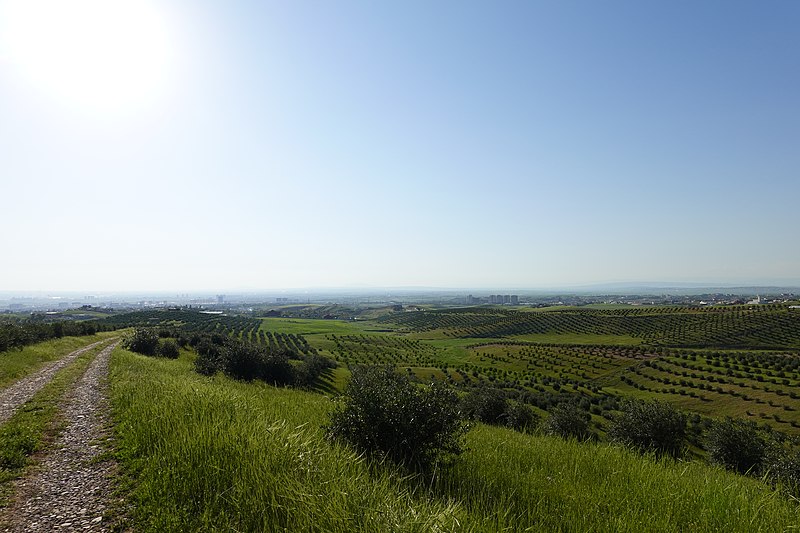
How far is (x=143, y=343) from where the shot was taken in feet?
143

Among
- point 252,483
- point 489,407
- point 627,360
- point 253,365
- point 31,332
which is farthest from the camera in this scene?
point 627,360

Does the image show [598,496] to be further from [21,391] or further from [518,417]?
[518,417]

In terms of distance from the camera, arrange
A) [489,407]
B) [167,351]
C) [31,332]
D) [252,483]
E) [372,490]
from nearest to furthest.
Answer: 1. [372,490]
2. [252,483]
3. [489,407]
4. [31,332]
5. [167,351]

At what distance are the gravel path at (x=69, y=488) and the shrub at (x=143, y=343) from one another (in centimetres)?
3838

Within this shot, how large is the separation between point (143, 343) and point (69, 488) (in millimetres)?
44661

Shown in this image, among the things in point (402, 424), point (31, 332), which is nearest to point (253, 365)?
point (31, 332)

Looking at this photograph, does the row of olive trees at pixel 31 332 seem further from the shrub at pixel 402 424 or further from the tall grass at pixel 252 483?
the shrub at pixel 402 424

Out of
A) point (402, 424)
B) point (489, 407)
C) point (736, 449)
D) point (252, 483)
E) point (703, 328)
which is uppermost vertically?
point (252, 483)

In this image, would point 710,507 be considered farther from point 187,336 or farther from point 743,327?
point 743,327

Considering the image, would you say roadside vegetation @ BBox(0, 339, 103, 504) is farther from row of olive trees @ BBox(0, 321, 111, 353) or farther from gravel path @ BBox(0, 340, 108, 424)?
row of olive trees @ BBox(0, 321, 111, 353)

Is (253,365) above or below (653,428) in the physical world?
above

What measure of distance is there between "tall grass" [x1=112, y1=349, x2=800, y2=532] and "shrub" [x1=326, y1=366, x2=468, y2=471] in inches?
23.6

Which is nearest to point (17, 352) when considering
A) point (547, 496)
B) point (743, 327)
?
point (547, 496)

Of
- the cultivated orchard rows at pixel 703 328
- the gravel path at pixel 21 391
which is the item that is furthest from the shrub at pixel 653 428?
the cultivated orchard rows at pixel 703 328
